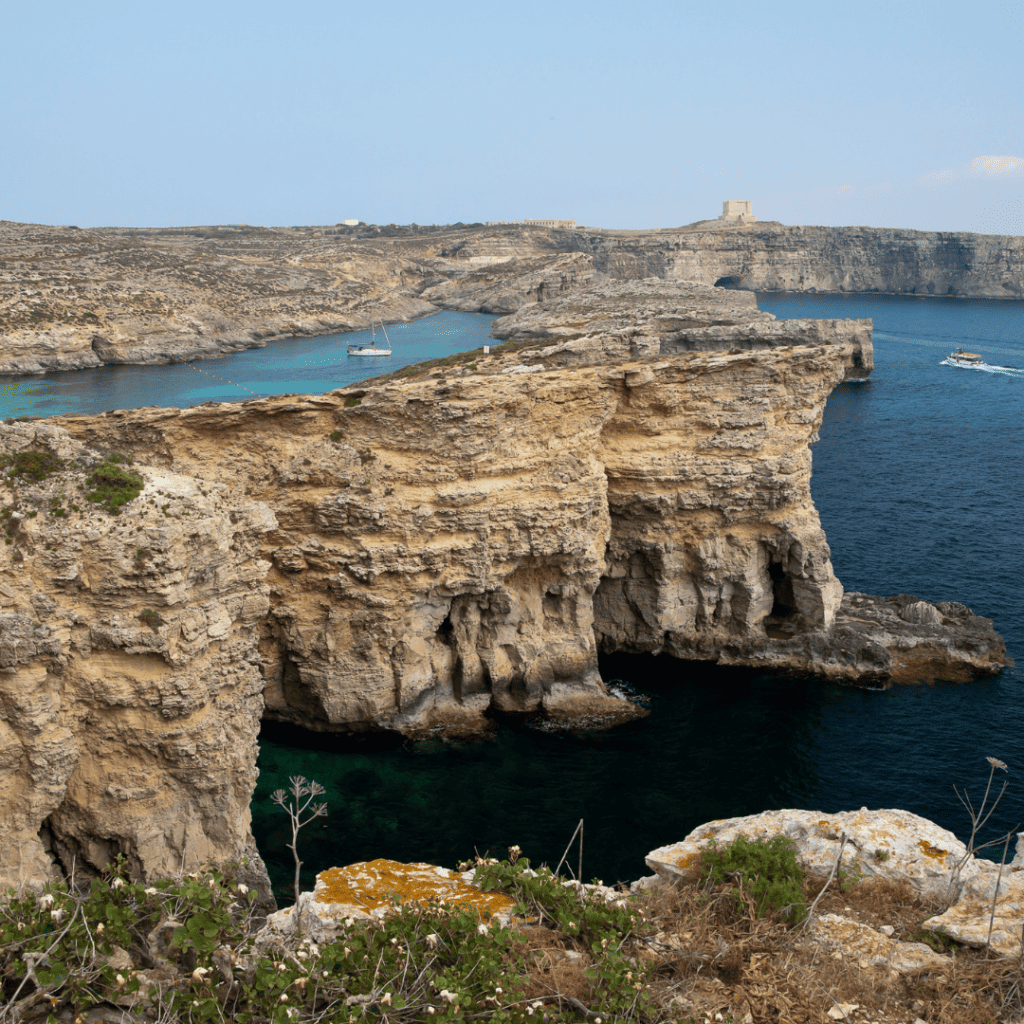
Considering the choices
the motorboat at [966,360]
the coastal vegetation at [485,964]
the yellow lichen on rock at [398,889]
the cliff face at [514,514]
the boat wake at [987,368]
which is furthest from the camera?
the motorboat at [966,360]

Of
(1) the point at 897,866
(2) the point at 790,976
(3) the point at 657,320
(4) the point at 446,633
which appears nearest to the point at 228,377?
(4) the point at 446,633

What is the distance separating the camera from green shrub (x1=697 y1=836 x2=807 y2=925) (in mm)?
11102

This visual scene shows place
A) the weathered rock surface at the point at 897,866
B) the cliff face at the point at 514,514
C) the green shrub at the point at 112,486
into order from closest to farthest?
the weathered rock surface at the point at 897,866 < the green shrub at the point at 112,486 < the cliff face at the point at 514,514

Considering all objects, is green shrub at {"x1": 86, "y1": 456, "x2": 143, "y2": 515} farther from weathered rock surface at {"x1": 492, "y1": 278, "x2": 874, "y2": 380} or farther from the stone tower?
the stone tower

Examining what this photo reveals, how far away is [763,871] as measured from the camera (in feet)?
38.5

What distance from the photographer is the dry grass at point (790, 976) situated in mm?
9492

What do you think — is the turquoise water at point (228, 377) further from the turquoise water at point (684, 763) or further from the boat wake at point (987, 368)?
the boat wake at point (987, 368)

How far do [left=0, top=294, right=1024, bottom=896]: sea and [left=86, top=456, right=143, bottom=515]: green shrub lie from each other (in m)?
11.2

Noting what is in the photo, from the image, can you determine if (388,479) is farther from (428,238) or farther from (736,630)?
(428,238)

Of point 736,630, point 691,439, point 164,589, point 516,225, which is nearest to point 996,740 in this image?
point 736,630

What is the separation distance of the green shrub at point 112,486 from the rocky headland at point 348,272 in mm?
26118

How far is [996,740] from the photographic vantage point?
3011 cm

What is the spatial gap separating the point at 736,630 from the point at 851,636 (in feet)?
15.1

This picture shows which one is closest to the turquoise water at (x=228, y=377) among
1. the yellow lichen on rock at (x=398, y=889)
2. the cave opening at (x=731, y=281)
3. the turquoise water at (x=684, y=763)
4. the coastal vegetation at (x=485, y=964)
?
the turquoise water at (x=684, y=763)
